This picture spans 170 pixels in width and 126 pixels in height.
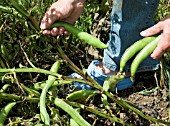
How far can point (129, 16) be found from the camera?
7.04 feet

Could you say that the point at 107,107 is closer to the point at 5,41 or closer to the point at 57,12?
the point at 57,12

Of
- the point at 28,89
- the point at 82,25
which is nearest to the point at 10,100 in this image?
the point at 28,89

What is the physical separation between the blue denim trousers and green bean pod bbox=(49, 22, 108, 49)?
1.16 ft

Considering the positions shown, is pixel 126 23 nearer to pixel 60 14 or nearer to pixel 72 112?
pixel 60 14

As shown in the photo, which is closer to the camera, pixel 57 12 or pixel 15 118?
pixel 57 12

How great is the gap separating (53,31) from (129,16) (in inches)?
18.3

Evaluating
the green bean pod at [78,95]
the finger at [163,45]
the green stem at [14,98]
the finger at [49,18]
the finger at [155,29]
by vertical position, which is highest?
the finger at [49,18]

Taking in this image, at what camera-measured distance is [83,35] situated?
187 cm

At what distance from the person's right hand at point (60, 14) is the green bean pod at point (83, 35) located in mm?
25

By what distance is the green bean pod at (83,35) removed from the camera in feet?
5.98

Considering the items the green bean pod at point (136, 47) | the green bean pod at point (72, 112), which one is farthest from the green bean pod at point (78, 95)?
the green bean pod at point (136, 47)

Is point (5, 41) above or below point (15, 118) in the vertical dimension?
above

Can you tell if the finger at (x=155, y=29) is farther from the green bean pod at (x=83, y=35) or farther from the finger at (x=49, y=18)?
the finger at (x=49, y=18)

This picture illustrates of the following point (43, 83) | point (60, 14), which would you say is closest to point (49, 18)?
point (60, 14)
